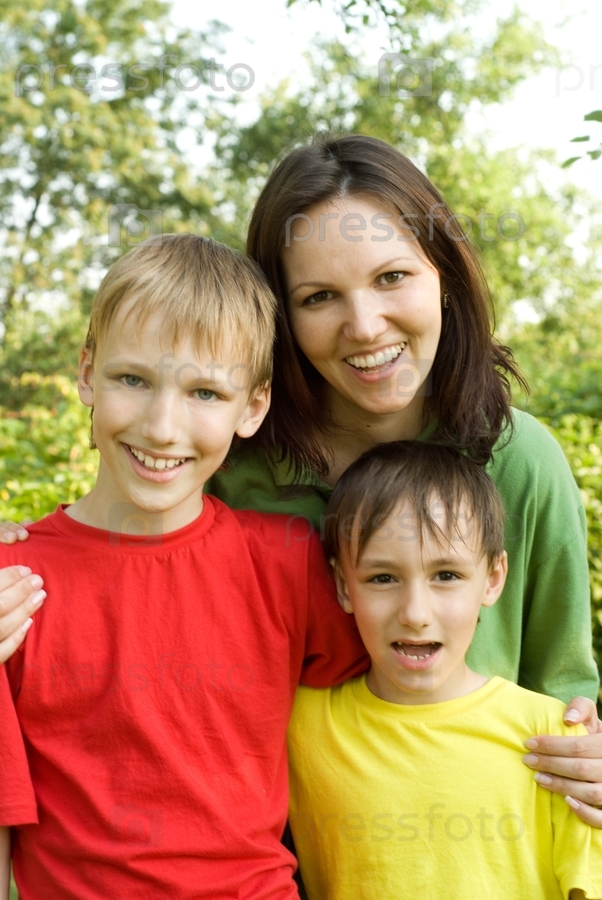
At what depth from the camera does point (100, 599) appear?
6.05 ft

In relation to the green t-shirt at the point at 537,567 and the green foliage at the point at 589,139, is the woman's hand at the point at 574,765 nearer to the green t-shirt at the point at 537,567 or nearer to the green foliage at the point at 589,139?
the green t-shirt at the point at 537,567

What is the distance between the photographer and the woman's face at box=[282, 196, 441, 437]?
6.80 feet

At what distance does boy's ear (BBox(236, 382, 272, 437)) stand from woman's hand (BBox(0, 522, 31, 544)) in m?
0.49

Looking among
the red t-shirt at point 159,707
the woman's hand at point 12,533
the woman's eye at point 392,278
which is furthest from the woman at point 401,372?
the woman's hand at point 12,533

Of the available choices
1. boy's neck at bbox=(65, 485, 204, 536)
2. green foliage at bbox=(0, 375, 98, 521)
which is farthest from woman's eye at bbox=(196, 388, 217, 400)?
green foliage at bbox=(0, 375, 98, 521)

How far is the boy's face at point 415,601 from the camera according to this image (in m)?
1.85

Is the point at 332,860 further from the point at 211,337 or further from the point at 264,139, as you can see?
Answer: the point at 264,139

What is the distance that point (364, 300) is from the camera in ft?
6.85

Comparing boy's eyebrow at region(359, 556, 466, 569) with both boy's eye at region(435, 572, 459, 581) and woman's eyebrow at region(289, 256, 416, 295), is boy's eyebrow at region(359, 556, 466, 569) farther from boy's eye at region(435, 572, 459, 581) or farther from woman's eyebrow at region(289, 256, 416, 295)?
woman's eyebrow at region(289, 256, 416, 295)

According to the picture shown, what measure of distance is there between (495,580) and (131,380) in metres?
0.90

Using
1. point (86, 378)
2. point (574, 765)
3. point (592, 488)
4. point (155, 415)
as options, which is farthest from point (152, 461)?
point (592, 488)

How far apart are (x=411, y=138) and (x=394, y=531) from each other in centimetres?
1210

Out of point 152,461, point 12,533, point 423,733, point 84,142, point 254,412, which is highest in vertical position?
point 84,142

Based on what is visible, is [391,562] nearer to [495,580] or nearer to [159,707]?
[495,580]
